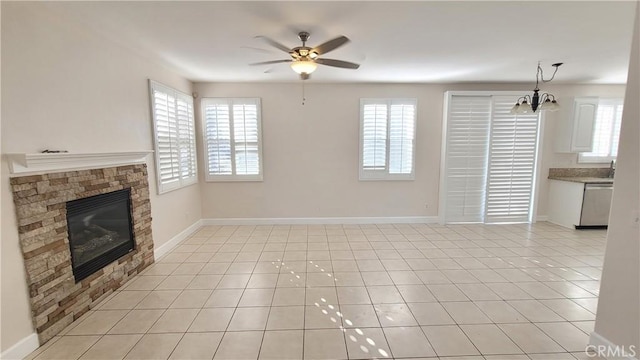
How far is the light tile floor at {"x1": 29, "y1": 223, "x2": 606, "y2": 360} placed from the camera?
2.05 m

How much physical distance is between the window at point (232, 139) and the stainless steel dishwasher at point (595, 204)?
5.82 m

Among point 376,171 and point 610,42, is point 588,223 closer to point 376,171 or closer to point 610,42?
point 610,42

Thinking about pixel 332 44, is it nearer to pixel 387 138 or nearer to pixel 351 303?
pixel 351 303

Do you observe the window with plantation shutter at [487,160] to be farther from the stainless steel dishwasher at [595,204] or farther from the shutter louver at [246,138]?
the shutter louver at [246,138]

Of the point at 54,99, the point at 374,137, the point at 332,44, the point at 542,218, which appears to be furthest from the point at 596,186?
the point at 54,99

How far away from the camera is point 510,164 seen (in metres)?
5.05

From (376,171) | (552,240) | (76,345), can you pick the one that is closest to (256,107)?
(376,171)

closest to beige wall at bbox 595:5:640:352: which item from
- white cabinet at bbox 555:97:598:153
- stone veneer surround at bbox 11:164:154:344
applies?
white cabinet at bbox 555:97:598:153

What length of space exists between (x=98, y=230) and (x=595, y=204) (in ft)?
24.0

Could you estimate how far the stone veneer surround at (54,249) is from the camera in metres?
1.98

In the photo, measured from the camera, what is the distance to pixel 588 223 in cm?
474

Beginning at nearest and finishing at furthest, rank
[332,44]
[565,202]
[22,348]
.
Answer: [22,348]
[332,44]
[565,202]

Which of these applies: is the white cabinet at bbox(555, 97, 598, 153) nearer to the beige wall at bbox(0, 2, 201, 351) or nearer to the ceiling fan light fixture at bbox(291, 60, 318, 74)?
the ceiling fan light fixture at bbox(291, 60, 318, 74)

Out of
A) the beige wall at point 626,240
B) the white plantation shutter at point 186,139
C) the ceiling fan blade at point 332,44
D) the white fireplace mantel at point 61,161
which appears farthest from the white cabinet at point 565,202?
the white fireplace mantel at point 61,161
